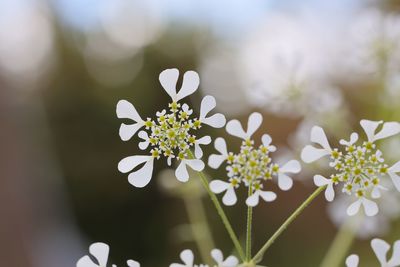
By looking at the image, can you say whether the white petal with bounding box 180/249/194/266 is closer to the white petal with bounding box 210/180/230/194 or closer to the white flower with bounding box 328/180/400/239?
the white petal with bounding box 210/180/230/194

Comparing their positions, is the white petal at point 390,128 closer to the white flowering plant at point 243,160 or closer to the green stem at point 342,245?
the white flowering plant at point 243,160

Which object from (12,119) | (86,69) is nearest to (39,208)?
(12,119)

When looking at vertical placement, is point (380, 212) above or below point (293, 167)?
below

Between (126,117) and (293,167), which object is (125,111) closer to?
(126,117)

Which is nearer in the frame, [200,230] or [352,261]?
[352,261]

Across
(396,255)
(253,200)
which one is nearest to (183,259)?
(253,200)

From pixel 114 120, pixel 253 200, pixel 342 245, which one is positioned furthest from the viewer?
pixel 114 120

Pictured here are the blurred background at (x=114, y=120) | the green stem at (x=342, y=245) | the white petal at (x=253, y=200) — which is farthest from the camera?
the blurred background at (x=114, y=120)

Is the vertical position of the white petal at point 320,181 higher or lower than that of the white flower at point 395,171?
higher

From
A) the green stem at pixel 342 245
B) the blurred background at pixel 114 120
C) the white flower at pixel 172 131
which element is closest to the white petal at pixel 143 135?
the white flower at pixel 172 131

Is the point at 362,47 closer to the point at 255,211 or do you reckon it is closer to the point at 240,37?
the point at 255,211
